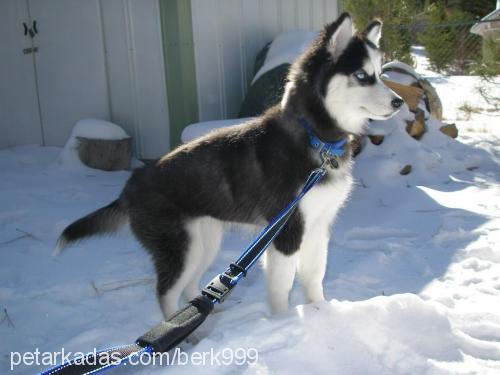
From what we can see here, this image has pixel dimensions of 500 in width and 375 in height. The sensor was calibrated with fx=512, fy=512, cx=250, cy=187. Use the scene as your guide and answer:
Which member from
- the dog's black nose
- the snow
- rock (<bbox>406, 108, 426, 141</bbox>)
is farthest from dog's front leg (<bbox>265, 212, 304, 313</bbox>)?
rock (<bbox>406, 108, 426, 141</bbox>)

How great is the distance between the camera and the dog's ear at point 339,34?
2461mm

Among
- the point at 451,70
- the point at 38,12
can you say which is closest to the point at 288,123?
the point at 38,12

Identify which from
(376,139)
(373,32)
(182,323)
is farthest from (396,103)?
(376,139)

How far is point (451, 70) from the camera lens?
16.1 meters

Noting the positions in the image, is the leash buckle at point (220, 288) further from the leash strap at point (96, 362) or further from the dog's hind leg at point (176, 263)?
the dog's hind leg at point (176, 263)

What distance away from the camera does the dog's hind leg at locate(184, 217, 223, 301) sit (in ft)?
8.99

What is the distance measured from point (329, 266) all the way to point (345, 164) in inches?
48.5

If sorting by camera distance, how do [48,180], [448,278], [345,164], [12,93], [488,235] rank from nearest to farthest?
[345,164] → [448,278] → [488,235] → [48,180] → [12,93]

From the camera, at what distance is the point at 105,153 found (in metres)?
6.11

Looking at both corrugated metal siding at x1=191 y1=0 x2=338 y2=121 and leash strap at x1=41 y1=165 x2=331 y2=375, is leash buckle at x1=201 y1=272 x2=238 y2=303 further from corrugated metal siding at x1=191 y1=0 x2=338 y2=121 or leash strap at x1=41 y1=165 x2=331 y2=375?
corrugated metal siding at x1=191 y1=0 x2=338 y2=121

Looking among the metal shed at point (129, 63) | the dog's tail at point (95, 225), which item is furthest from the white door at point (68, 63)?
the dog's tail at point (95, 225)

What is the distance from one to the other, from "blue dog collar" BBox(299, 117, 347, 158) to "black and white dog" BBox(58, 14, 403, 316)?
2 centimetres

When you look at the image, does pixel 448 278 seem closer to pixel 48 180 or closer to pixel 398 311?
pixel 398 311

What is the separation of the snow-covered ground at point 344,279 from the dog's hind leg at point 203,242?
10.3 inches
